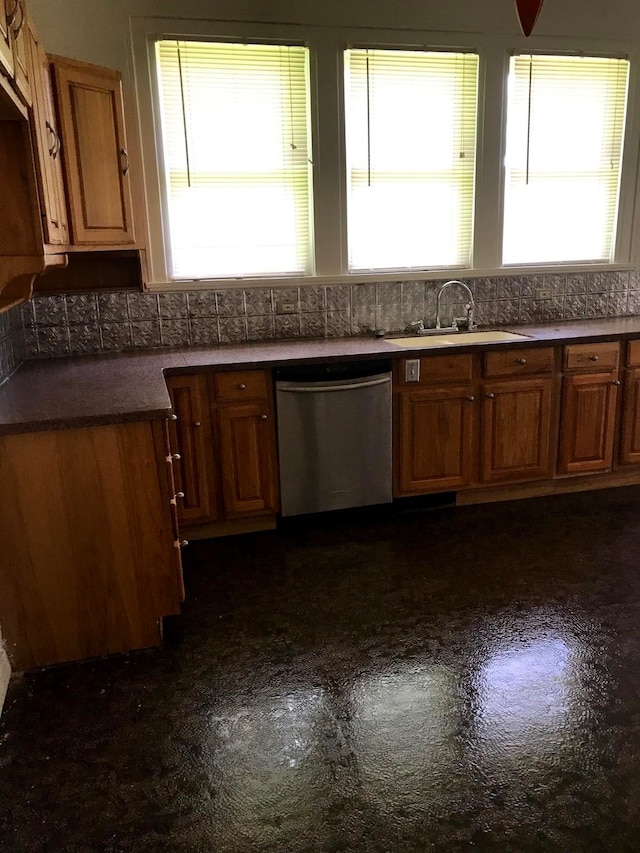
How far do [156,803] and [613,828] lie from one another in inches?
44.8

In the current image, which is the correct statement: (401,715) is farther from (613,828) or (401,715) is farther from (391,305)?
(391,305)

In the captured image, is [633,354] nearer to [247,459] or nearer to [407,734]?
[247,459]

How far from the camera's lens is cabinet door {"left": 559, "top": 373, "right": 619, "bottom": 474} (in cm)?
355

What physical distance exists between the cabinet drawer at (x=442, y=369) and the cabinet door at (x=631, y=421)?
96cm

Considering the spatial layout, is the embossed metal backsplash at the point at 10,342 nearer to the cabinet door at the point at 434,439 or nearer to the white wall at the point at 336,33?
the white wall at the point at 336,33

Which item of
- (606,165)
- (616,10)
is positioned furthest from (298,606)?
(616,10)

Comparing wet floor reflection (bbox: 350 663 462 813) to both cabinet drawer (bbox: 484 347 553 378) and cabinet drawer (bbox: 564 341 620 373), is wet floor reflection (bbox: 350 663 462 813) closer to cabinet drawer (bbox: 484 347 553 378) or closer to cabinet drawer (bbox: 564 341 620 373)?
cabinet drawer (bbox: 484 347 553 378)

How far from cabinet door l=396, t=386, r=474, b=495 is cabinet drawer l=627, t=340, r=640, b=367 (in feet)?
3.09

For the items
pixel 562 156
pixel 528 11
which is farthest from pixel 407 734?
pixel 562 156

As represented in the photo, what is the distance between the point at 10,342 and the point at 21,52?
4.12 ft

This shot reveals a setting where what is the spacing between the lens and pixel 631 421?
12.1 ft

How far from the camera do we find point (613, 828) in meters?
1.59

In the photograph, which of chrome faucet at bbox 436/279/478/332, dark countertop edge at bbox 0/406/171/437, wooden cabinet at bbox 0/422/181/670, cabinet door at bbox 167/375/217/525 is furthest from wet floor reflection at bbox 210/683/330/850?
chrome faucet at bbox 436/279/478/332

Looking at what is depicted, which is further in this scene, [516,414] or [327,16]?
[516,414]
